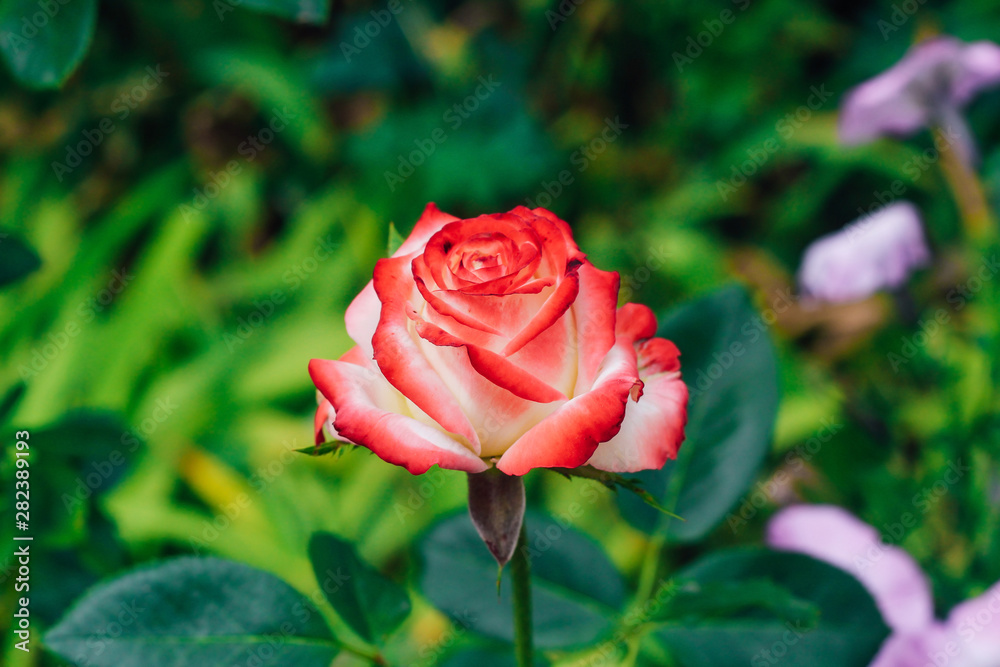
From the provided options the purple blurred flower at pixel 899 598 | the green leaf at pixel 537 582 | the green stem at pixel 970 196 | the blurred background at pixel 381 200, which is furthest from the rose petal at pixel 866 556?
the green stem at pixel 970 196

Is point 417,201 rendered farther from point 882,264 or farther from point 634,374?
point 634,374

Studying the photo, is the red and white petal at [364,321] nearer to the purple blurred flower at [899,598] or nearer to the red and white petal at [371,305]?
the red and white petal at [371,305]

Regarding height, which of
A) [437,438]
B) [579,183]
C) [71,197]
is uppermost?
[437,438]

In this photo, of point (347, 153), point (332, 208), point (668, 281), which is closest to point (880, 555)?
point (668, 281)

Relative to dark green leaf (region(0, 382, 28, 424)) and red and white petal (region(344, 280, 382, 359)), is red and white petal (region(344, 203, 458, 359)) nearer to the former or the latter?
red and white petal (region(344, 280, 382, 359))

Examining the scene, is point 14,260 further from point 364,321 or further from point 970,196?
point 970,196

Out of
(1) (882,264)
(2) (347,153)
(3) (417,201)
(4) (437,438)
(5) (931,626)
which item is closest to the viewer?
(4) (437,438)

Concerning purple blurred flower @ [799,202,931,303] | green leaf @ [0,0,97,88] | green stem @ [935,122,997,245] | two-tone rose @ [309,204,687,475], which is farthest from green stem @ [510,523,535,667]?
green stem @ [935,122,997,245]
